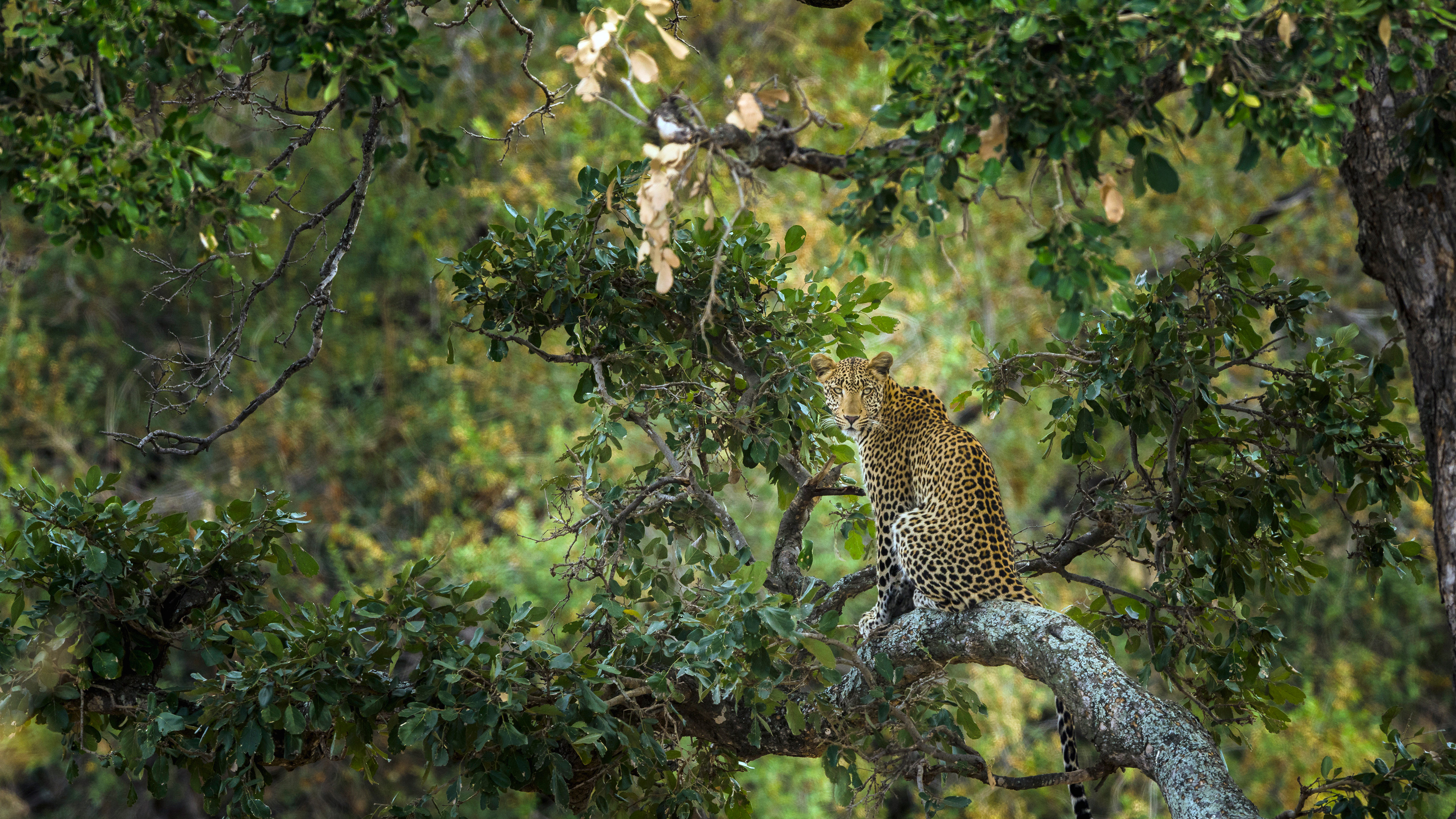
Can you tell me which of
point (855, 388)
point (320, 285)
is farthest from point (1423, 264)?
point (320, 285)

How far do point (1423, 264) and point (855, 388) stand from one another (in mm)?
2374

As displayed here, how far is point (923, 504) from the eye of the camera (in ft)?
15.3

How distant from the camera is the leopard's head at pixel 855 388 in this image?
5.05m

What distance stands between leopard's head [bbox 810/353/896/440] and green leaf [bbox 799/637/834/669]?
179 cm

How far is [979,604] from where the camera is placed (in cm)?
399

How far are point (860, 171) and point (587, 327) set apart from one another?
1579 millimetres

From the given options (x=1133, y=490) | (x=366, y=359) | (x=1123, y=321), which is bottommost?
(x=1133, y=490)

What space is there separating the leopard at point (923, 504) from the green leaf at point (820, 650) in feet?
3.08

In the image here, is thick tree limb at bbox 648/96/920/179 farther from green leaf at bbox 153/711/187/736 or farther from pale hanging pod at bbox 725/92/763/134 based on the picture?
green leaf at bbox 153/711/187/736

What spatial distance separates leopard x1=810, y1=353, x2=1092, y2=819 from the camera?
4.11m

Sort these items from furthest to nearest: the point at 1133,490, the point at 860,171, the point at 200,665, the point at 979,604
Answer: the point at 200,665 < the point at 1133,490 < the point at 979,604 < the point at 860,171

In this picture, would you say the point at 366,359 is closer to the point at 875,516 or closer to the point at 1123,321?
the point at 875,516

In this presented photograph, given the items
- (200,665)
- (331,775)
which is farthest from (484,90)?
(331,775)

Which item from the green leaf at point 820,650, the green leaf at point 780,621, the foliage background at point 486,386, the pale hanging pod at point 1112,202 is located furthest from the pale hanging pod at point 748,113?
the foliage background at point 486,386
